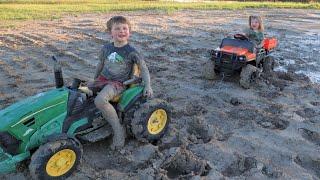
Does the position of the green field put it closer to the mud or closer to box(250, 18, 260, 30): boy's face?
the mud

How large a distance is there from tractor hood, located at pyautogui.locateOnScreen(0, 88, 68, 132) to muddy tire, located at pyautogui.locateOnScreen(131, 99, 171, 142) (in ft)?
2.83

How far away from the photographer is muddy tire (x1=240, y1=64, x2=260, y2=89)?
7.16 meters

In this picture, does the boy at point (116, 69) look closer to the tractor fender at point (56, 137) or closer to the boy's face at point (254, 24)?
the tractor fender at point (56, 137)

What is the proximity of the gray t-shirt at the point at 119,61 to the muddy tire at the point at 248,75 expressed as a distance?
284 cm

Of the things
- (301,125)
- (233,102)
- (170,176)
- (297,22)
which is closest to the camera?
(170,176)

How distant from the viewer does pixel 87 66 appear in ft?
27.7

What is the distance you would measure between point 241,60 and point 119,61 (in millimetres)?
3039

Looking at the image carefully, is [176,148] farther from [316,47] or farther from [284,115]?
[316,47]

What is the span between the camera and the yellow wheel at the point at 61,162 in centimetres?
404

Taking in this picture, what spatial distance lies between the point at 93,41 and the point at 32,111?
6.77 m

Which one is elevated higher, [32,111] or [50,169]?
[32,111]

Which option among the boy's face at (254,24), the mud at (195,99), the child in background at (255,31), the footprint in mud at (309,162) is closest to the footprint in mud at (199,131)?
the mud at (195,99)

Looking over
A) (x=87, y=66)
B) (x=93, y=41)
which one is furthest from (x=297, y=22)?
(x=87, y=66)

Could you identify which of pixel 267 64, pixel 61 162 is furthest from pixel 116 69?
pixel 267 64
